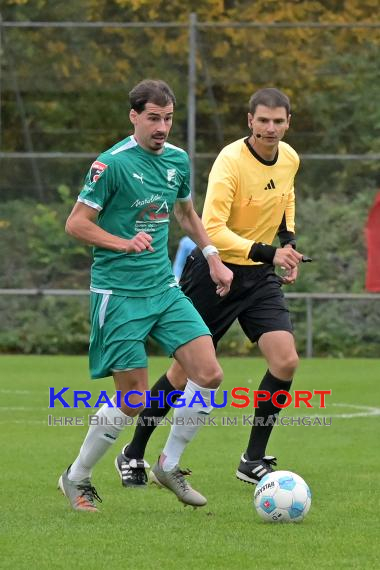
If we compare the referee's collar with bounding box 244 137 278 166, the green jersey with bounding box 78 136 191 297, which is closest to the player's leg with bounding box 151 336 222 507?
the green jersey with bounding box 78 136 191 297

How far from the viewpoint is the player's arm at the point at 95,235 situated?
6.37m

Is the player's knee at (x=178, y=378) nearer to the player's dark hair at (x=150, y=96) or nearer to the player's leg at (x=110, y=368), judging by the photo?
the player's leg at (x=110, y=368)

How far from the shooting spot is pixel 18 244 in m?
18.1

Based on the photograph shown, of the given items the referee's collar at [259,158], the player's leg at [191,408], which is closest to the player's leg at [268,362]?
the referee's collar at [259,158]

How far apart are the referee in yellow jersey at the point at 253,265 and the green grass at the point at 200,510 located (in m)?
0.33

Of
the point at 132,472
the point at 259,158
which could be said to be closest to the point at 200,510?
the point at 132,472

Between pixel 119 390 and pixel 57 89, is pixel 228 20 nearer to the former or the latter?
pixel 57 89

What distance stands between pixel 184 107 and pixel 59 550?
500 inches

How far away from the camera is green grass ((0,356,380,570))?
550 cm

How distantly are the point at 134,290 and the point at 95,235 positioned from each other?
0.41 m

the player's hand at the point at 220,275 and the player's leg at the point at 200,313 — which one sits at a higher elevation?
the player's hand at the point at 220,275

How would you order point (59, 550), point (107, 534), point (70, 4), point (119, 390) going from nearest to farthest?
point (59, 550)
point (107, 534)
point (119, 390)
point (70, 4)

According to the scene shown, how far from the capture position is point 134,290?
6.73m

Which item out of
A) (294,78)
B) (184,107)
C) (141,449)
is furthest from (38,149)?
(141,449)
